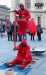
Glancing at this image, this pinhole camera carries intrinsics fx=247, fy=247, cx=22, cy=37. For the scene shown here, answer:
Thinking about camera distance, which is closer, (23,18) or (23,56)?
(23,56)

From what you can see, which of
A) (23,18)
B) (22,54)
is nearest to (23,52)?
(22,54)

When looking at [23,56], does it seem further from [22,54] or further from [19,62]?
[19,62]

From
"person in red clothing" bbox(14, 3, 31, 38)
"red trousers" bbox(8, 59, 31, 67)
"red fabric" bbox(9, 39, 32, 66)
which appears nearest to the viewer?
"red trousers" bbox(8, 59, 31, 67)

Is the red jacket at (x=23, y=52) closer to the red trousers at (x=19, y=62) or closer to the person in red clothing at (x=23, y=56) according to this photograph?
the person in red clothing at (x=23, y=56)

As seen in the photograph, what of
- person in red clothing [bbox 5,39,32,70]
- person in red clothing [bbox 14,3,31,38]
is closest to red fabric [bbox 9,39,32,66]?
person in red clothing [bbox 5,39,32,70]

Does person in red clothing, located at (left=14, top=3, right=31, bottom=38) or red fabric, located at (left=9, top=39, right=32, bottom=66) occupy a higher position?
person in red clothing, located at (left=14, top=3, right=31, bottom=38)

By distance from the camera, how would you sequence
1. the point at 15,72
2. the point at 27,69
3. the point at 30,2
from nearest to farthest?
the point at 15,72, the point at 27,69, the point at 30,2

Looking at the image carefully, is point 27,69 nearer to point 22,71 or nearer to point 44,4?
point 22,71

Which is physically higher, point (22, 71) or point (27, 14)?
point (27, 14)

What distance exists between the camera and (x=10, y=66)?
8219 mm

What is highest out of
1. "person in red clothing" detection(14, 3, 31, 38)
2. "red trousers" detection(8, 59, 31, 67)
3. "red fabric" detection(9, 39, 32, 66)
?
"person in red clothing" detection(14, 3, 31, 38)

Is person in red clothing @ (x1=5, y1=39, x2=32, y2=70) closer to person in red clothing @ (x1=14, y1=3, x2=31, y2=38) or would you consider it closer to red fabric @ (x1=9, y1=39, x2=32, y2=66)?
red fabric @ (x1=9, y1=39, x2=32, y2=66)

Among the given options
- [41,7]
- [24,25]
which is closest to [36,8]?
[41,7]

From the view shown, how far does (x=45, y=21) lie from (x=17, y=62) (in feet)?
126
